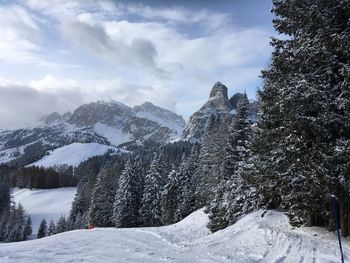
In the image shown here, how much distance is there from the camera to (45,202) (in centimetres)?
13788

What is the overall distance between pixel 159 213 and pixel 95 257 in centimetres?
4449

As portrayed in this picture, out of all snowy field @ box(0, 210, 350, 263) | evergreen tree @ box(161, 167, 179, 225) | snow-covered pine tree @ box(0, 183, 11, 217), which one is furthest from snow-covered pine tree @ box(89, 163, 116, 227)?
snow-covered pine tree @ box(0, 183, 11, 217)

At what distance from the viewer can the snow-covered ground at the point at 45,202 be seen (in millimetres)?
118306

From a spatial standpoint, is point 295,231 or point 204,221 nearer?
point 295,231

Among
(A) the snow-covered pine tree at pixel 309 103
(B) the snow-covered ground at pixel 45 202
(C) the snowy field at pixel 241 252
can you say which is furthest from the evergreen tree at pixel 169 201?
(B) the snow-covered ground at pixel 45 202

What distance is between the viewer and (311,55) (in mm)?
15180

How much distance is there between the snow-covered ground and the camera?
118306 mm

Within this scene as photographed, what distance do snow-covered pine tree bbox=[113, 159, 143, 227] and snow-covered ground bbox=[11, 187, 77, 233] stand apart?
2293 inches

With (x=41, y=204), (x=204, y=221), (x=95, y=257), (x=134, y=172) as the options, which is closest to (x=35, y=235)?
(x=41, y=204)

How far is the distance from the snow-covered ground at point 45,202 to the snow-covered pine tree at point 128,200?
5825cm

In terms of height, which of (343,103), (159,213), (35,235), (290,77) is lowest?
(35,235)

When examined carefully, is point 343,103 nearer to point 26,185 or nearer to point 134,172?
point 134,172

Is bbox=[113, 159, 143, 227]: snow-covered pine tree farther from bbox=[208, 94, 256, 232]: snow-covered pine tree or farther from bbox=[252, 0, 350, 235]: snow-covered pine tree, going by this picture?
bbox=[252, 0, 350, 235]: snow-covered pine tree

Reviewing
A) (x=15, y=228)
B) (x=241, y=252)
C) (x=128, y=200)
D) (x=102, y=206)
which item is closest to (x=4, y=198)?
(x=15, y=228)
